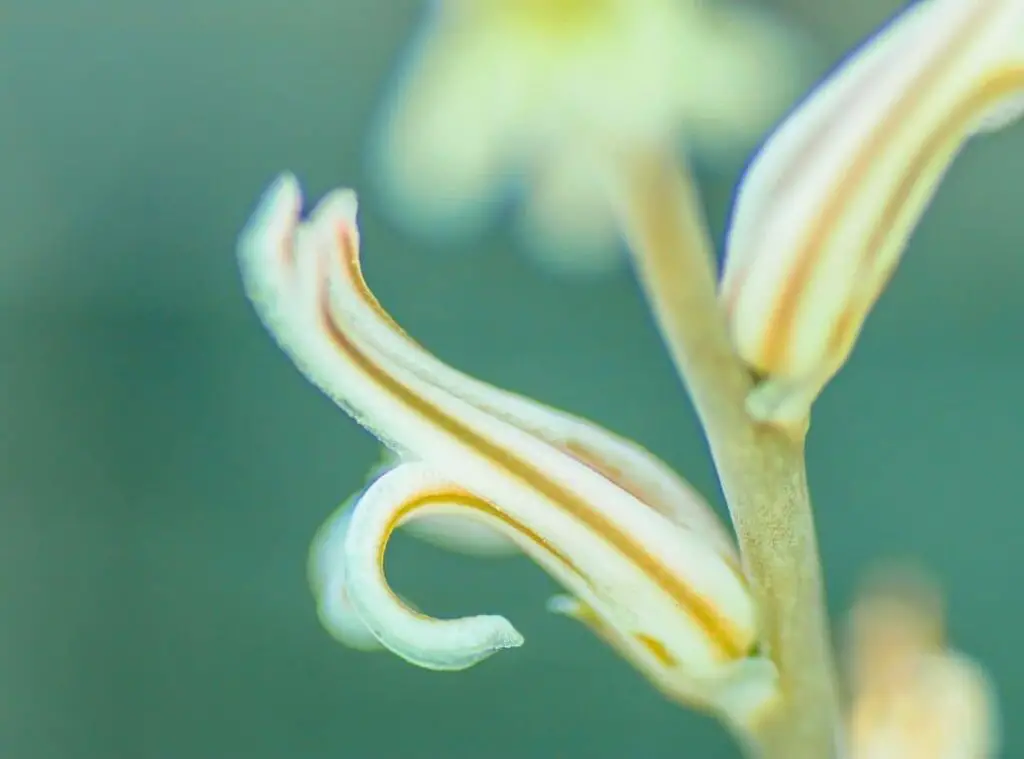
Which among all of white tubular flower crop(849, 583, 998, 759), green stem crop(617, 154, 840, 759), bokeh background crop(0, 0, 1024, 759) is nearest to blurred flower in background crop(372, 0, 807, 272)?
green stem crop(617, 154, 840, 759)

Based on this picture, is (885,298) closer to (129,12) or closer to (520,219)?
(520,219)

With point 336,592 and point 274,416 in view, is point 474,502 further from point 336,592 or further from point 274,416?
point 274,416

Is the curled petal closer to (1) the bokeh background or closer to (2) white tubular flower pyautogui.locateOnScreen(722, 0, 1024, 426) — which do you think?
(2) white tubular flower pyautogui.locateOnScreen(722, 0, 1024, 426)

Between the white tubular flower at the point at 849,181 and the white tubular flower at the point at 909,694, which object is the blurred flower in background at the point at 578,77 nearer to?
the white tubular flower at the point at 849,181

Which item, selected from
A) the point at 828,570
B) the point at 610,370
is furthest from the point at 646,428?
the point at 828,570

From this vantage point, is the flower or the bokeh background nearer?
the flower

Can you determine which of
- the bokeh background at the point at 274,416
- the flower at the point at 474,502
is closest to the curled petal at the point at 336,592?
the flower at the point at 474,502
